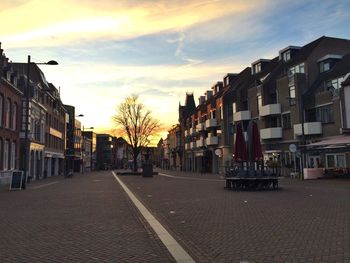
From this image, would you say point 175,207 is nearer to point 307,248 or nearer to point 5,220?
point 5,220

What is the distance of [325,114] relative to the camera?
41.2 meters

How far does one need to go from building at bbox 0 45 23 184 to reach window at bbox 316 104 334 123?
2871cm

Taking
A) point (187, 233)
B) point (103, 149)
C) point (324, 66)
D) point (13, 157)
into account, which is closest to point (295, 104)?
point (324, 66)

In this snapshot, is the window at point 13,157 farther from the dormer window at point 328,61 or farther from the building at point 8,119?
the dormer window at point 328,61

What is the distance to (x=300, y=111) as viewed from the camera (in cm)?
4403

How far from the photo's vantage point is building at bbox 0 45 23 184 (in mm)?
35312

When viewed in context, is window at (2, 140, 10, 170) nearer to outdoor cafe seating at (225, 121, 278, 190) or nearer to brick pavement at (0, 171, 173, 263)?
outdoor cafe seating at (225, 121, 278, 190)

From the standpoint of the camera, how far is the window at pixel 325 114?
4034 centimetres

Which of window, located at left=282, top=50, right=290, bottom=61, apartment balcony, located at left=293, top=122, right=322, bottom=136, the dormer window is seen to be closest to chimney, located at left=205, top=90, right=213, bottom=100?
window, located at left=282, top=50, right=290, bottom=61

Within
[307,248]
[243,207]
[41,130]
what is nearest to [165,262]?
[307,248]

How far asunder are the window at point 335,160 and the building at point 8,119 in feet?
94.7

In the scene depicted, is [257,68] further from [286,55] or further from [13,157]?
[13,157]

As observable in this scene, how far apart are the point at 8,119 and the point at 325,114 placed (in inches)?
1150

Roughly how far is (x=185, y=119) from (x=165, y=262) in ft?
289
